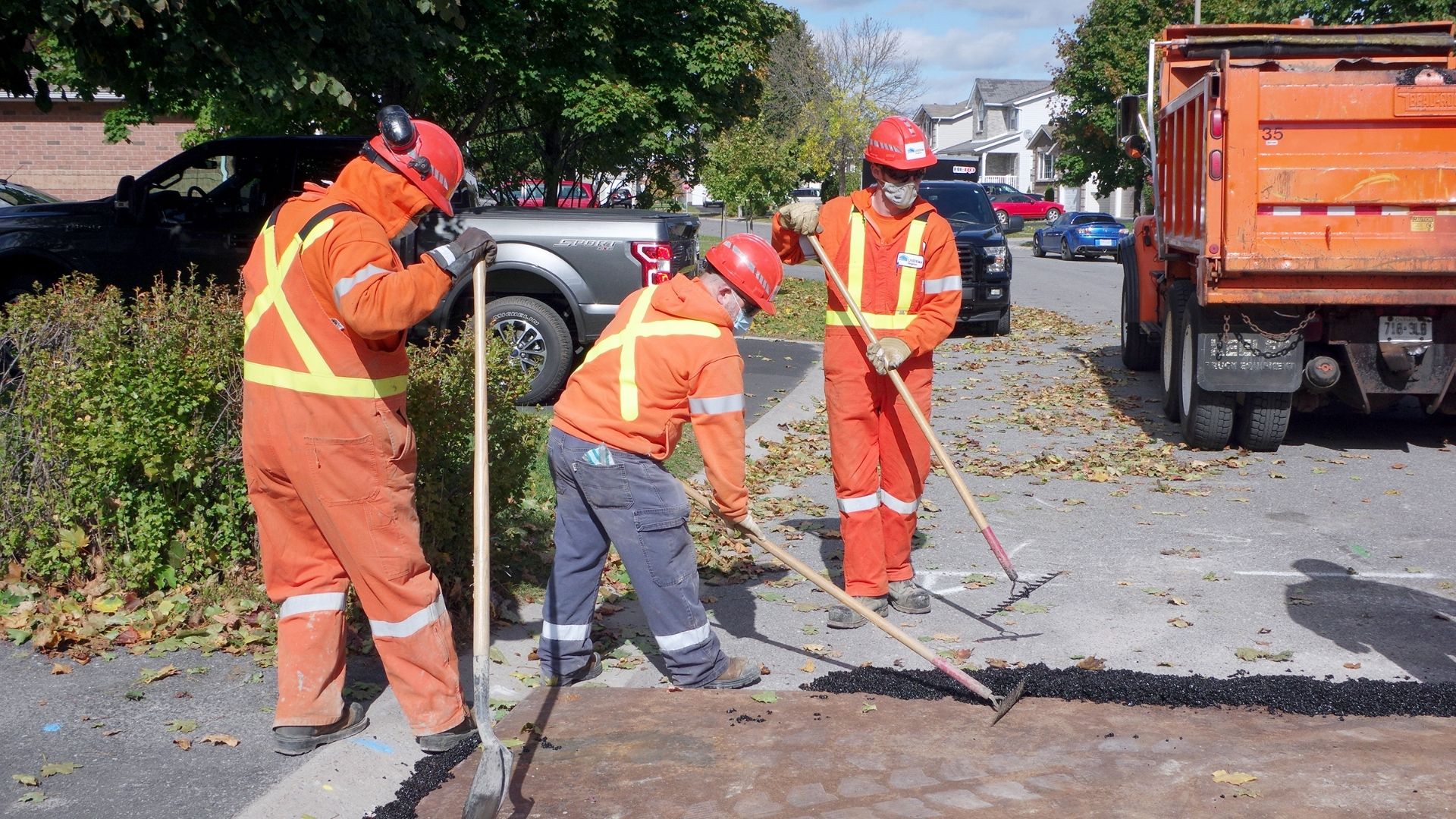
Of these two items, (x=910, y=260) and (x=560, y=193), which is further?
(x=560, y=193)

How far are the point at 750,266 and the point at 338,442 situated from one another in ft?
4.79

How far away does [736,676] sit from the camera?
4.78 m

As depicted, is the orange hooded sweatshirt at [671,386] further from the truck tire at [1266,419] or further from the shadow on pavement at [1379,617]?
the truck tire at [1266,419]

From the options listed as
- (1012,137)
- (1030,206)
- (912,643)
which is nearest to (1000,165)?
(1012,137)

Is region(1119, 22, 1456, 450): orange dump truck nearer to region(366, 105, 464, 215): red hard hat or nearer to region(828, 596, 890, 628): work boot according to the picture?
region(828, 596, 890, 628): work boot

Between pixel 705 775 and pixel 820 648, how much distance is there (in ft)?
4.68

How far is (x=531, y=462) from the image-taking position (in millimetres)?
5812

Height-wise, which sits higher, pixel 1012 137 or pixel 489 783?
pixel 1012 137

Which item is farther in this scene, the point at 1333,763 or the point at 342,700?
the point at 342,700

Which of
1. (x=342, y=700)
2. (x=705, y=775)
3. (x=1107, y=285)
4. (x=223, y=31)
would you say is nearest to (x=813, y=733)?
(x=705, y=775)

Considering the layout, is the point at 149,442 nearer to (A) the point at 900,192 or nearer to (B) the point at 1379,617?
(A) the point at 900,192

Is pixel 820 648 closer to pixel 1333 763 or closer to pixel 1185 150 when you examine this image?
pixel 1333 763

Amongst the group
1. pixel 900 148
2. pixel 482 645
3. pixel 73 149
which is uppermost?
pixel 73 149

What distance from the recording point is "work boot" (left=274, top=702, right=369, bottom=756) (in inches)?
161
